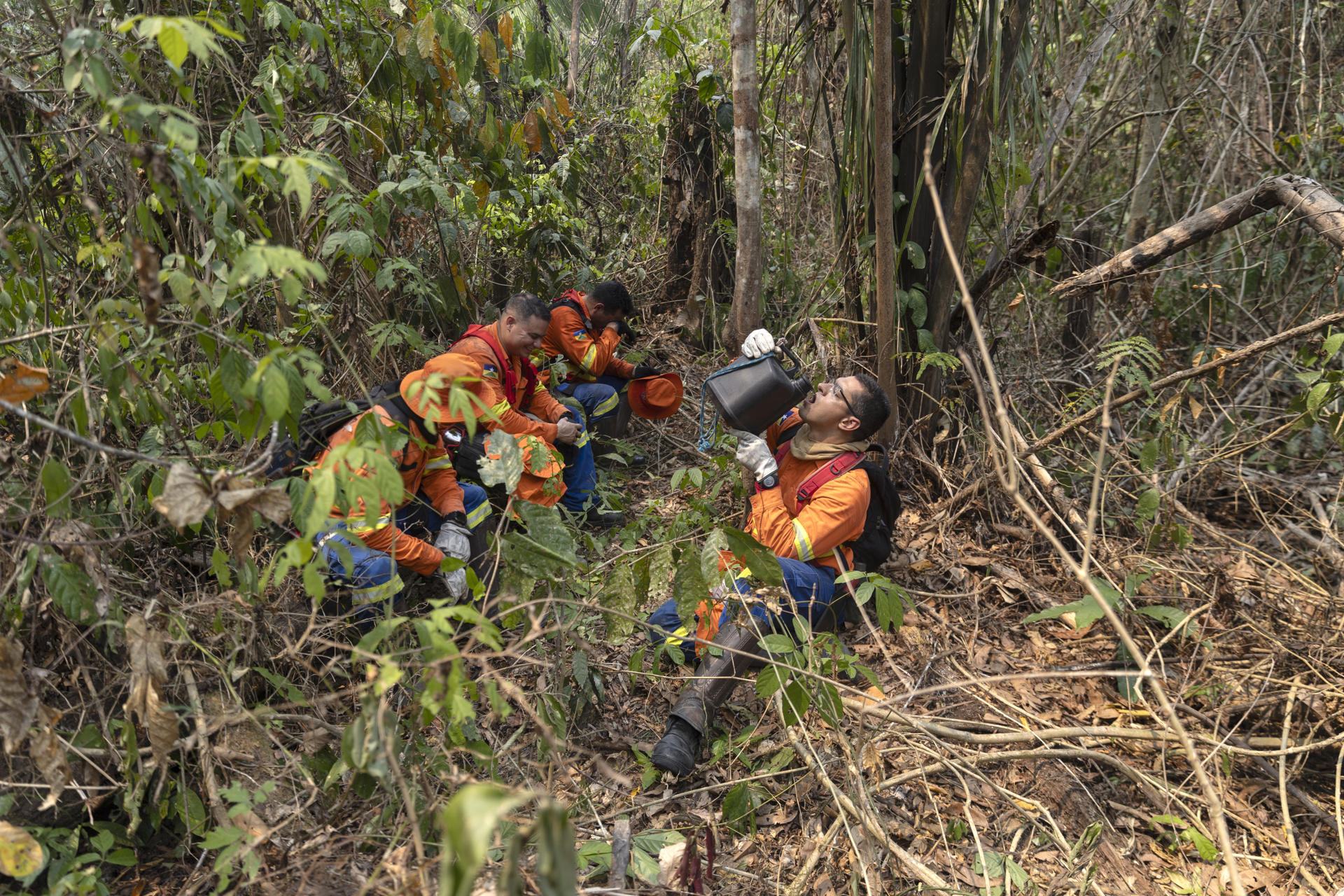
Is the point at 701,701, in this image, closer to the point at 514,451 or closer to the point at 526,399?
the point at 514,451

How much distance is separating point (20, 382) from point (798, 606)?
236cm

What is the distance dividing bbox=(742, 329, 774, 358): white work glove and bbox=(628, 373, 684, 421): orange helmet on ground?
1907 millimetres

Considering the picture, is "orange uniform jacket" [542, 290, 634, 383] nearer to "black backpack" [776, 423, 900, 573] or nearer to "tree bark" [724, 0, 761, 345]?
"tree bark" [724, 0, 761, 345]

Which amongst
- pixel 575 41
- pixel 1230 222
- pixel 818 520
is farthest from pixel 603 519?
pixel 575 41

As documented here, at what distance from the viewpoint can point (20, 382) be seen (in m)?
1.65

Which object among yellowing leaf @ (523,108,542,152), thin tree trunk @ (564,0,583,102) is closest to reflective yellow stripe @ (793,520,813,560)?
yellowing leaf @ (523,108,542,152)

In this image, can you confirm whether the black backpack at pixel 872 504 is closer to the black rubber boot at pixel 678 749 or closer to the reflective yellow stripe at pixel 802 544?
the reflective yellow stripe at pixel 802 544

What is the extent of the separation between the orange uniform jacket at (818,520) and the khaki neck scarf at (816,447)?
4 centimetres

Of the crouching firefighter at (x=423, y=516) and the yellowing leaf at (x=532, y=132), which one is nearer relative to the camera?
the crouching firefighter at (x=423, y=516)

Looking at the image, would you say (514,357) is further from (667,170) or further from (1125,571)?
Result: (1125,571)

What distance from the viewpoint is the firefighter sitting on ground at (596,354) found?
4.70m

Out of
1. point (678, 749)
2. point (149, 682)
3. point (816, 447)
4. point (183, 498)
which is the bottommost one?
point (678, 749)

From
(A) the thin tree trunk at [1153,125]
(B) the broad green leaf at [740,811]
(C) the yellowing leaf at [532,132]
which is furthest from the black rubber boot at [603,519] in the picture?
(A) the thin tree trunk at [1153,125]

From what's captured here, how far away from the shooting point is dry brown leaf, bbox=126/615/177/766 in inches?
63.9
